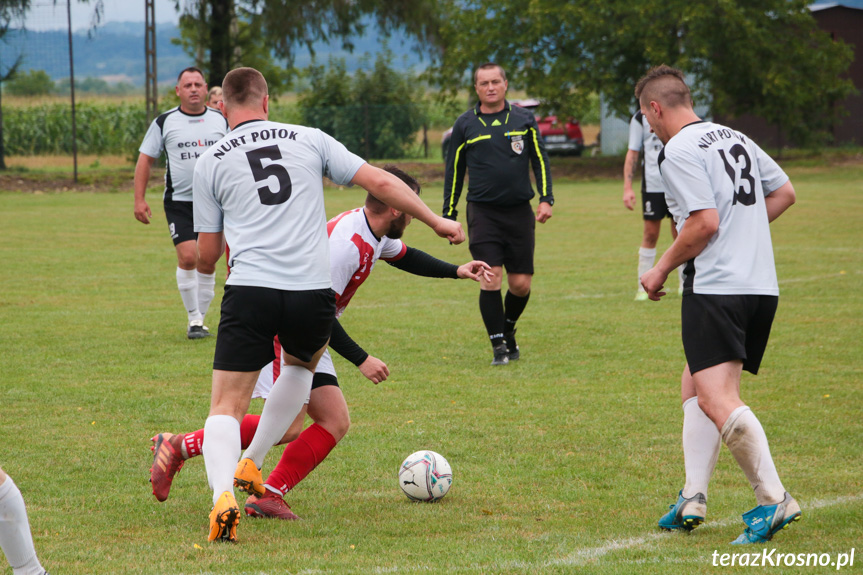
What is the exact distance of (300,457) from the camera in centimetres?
470

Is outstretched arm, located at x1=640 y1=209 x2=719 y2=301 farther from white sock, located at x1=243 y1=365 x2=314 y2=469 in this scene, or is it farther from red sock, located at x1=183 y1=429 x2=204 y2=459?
red sock, located at x1=183 y1=429 x2=204 y2=459

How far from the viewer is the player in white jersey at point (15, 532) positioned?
334 cm

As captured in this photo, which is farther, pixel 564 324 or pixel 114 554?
pixel 564 324

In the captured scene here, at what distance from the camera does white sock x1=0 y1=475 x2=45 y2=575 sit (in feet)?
11.0

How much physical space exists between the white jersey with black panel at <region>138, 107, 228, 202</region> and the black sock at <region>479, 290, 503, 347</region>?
3174 millimetres

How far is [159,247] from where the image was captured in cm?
1634

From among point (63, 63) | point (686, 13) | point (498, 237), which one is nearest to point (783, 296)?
point (498, 237)

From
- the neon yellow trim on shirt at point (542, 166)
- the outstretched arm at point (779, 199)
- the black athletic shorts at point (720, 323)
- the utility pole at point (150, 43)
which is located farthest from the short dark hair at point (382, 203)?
the utility pole at point (150, 43)

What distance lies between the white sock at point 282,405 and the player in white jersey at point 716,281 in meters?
1.63

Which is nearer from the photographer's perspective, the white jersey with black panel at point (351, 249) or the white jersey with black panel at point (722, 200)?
the white jersey with black panel at point (722, 200)

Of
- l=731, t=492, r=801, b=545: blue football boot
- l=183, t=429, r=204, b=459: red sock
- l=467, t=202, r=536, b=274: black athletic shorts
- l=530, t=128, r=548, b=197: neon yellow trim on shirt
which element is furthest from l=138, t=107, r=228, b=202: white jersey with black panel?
l=731, t=492, r=801, b=545: blue football boot

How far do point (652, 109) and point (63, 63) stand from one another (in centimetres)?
2939

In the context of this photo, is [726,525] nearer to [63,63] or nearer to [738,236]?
[738,236]

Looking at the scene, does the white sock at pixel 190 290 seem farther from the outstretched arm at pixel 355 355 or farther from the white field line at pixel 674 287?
the outstretched arm at pixel 355 355
